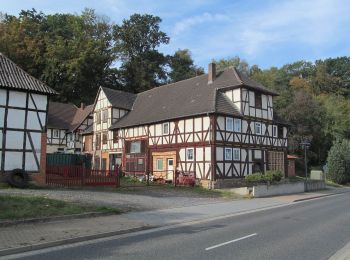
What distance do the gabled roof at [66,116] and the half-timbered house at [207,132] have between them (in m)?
12.4

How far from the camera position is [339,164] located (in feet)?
163

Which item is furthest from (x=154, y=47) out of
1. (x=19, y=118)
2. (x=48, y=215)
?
(x=48, y=215)

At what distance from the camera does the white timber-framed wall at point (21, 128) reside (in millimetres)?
25975

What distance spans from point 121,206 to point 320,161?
167 ft

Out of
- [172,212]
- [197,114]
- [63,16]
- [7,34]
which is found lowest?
[172,212]

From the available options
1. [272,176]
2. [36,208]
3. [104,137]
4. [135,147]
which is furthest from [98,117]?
[36,208]

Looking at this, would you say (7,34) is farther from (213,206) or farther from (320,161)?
(213,206)

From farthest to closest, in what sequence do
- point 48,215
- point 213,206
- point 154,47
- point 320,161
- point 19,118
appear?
point 154,47
point 320,161
point 19,118
point 213,206
point 48,215

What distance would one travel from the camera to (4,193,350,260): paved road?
988cm

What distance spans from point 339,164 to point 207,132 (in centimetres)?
2153

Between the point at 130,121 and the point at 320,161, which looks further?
the point at 320,161

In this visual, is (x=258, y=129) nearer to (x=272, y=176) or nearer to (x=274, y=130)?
(x=274, y=130)

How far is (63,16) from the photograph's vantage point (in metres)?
81.1

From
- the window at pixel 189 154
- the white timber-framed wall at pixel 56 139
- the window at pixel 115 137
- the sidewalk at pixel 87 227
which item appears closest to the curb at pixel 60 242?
the sidewalk at pixel 87 227
